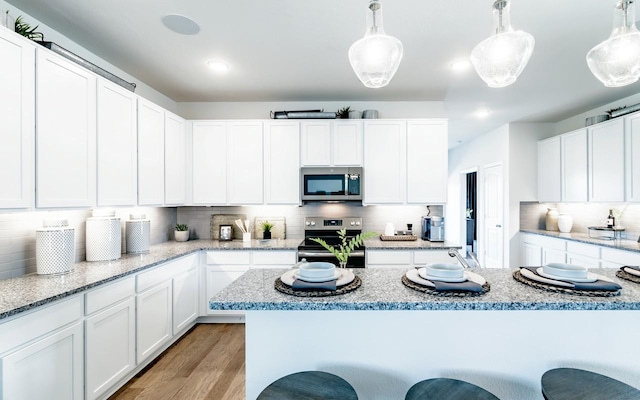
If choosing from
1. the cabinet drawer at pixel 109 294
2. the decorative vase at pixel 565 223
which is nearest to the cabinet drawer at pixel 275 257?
the cabinet drawer at pixel 109 294

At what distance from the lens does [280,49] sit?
2.56 m

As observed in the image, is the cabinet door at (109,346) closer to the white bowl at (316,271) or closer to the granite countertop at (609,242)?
the white bowl at (316,271)

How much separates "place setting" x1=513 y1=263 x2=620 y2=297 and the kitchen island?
8 centimetres

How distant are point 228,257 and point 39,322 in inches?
71.2

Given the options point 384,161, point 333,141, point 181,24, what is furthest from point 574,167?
point 181,24

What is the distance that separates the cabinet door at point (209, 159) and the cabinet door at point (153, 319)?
1.24 m

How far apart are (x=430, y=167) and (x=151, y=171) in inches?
120

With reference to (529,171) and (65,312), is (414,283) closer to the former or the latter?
(65,312)

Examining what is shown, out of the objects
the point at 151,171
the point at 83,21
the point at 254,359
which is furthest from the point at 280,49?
the point at 254,359

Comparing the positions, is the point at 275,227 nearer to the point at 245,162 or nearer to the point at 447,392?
the point at 245,162

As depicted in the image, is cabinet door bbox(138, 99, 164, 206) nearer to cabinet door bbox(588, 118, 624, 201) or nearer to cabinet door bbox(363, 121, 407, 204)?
cabinet door bbox(363, 121, 407, 204)

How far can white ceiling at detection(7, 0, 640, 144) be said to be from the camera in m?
2.02

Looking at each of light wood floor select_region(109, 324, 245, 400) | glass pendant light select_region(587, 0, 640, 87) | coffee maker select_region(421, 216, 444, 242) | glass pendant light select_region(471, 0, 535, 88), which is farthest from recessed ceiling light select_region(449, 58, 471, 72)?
light wood floor select_region(109, 324, 245, 400)

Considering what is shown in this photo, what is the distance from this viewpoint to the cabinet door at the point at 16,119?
1.61m
